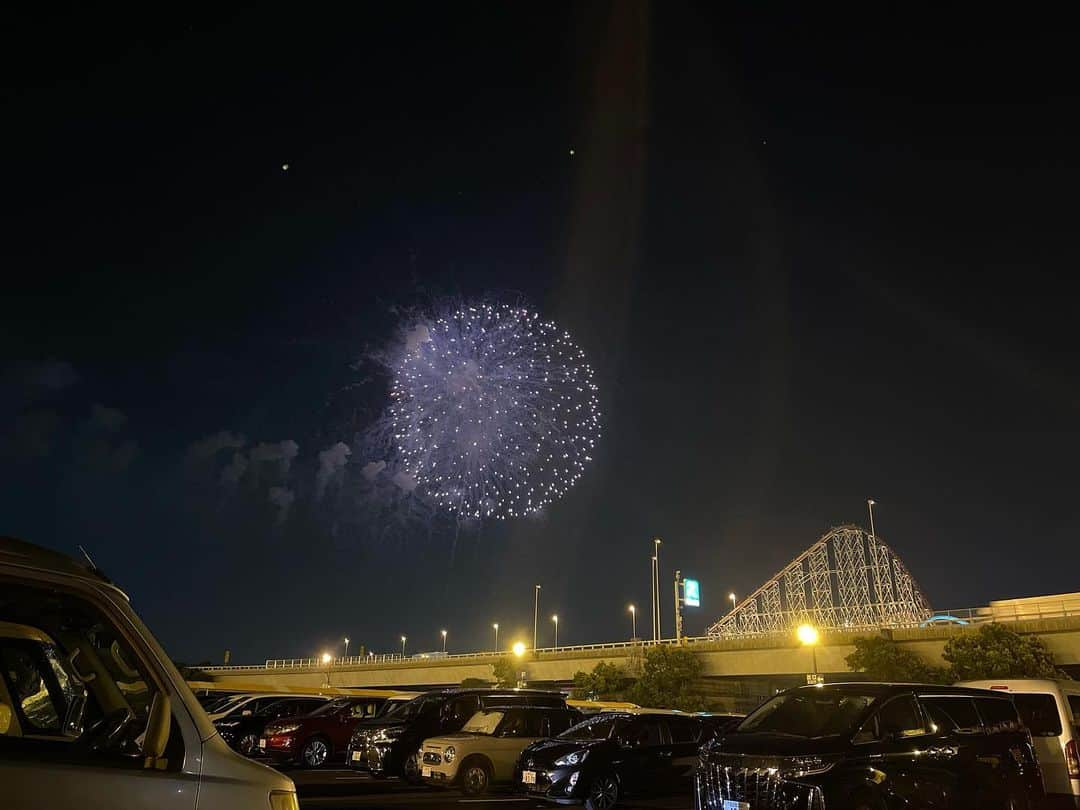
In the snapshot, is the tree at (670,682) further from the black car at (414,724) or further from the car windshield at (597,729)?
the car windshield at (597,729)

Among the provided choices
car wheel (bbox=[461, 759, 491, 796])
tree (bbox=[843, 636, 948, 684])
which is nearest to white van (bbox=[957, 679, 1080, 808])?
car wheel (bbox=[461, 759, 491, 796])

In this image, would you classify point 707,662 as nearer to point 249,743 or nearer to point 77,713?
point 249,743

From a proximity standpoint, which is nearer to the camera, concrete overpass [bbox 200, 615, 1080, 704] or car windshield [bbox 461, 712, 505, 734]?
car windshield [bbox 461, 712, 505, 734]

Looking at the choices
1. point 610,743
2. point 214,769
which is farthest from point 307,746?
point 214,769

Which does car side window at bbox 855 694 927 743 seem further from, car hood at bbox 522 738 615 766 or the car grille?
car hood at bbox 522 738 615 766

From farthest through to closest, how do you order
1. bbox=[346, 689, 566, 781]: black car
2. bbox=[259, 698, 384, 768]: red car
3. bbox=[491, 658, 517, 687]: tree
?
bbox=[491, 658, 517, 687]: tree, bbox=[259, 698, 384, 768]: red car, bbox=[346, 689, 566, 781]: black car
